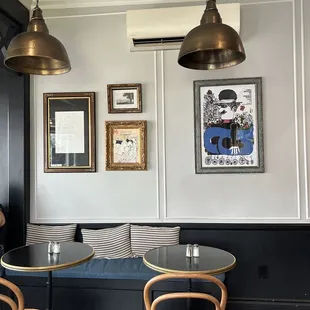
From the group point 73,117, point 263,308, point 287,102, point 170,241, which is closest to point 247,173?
point 287,102

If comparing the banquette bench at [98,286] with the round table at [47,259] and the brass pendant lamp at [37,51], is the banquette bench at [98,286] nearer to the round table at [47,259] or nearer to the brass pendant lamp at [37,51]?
the round table at [47,259]

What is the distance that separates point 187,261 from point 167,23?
80.2 inches

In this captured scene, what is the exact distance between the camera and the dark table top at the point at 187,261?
2.04 m

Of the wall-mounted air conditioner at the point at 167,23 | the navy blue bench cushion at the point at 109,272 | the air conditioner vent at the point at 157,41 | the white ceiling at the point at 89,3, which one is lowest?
the navy blue bench cushion at the point at 109,272

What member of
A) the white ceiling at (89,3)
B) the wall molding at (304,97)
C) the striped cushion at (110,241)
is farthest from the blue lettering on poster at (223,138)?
the white ceiling at (89,3)

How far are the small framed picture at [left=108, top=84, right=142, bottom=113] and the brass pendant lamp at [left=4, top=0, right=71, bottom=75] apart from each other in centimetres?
93

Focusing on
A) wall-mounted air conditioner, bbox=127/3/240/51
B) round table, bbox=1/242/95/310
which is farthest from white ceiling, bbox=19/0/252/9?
round table, bbox=1/242/95/310

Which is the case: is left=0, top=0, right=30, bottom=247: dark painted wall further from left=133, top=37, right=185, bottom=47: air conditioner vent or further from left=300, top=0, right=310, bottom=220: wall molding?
left=300, top=0, right=310, bottom=220: wall molding

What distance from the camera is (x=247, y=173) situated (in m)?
3.01

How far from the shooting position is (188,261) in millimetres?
2193

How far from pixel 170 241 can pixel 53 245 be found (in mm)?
1035

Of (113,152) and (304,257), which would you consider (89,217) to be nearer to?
(113,152)

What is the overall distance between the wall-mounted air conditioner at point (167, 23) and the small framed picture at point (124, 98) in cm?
42

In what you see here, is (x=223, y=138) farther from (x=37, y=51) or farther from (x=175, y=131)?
(x=37, y=51)
